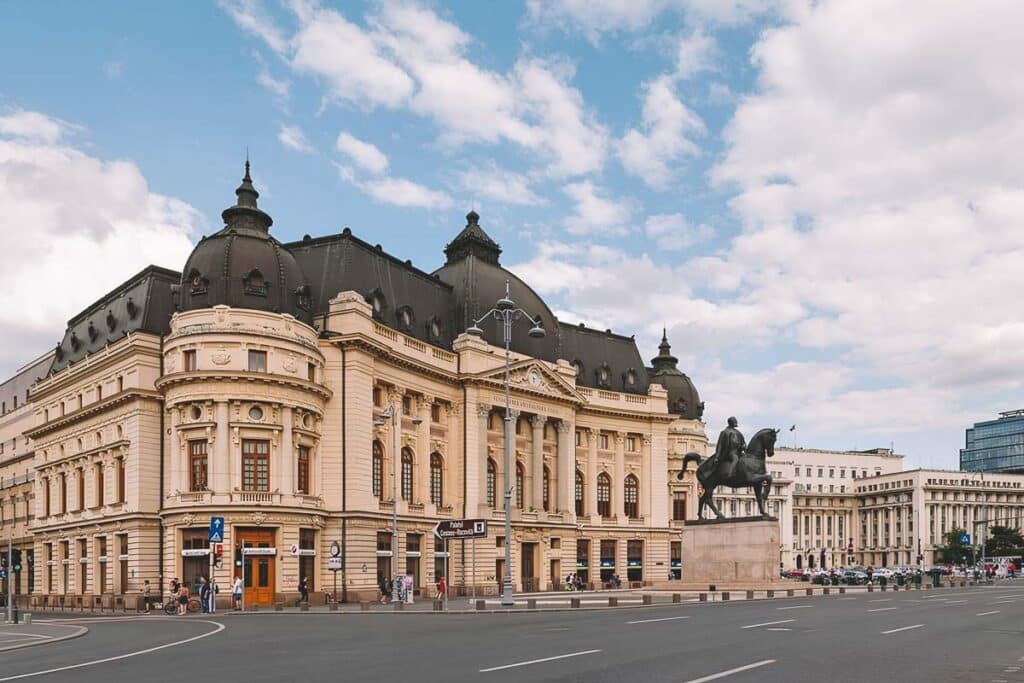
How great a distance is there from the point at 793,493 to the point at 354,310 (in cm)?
14028

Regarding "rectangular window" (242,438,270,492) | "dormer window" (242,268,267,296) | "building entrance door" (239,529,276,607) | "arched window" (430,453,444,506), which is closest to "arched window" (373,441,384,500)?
"arched window" (430,453,444,506)

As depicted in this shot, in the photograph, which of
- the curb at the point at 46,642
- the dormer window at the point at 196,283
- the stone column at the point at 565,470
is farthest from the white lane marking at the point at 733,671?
the stone column at the point at 565,470

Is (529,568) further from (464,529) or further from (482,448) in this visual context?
(464,529)

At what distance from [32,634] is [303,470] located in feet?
99.9

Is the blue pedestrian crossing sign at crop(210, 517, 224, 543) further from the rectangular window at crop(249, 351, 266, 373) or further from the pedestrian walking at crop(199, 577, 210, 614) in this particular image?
the rectangular window at crop(249, 351, 266, 373)

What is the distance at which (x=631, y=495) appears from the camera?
10206 centimetres

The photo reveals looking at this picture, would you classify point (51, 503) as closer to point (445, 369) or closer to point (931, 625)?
point (445, 369)

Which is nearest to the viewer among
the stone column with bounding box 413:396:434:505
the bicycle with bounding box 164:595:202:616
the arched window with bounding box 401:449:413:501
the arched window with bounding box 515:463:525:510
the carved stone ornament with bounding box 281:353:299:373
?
the bicycle with bounding box 164:595:202:616

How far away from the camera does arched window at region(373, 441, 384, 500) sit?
2768 inches

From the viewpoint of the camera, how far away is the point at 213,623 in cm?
4047

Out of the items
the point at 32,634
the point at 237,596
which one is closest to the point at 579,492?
the point at 237,596

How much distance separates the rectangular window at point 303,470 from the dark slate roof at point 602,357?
36.8 metres

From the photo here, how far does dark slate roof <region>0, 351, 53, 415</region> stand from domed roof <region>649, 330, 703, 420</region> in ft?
204

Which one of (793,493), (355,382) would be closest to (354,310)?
(355,382)
